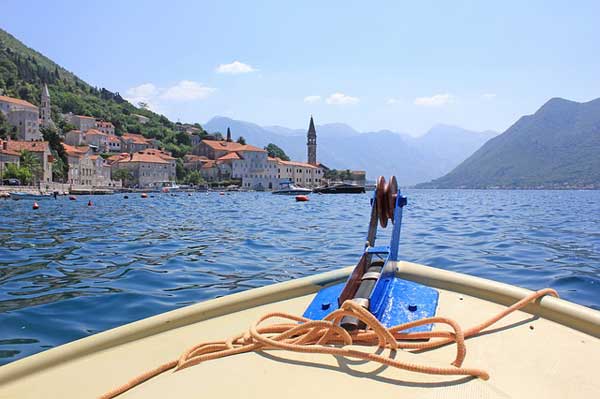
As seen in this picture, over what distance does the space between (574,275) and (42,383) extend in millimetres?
6545

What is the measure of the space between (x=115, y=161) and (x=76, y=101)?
33.6 m

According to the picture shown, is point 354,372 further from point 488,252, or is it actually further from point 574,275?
point 488,252

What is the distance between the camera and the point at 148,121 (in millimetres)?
130750

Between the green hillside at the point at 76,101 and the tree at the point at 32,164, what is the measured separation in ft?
132

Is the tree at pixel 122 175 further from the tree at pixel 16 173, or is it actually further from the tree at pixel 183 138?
the tree at pixel 183 138

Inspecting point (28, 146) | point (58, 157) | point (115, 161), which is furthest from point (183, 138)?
point (28, 146)

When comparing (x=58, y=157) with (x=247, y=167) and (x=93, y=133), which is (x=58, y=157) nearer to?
(x=93, y=133)

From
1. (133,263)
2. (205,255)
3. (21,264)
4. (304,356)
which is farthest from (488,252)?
(21,264)

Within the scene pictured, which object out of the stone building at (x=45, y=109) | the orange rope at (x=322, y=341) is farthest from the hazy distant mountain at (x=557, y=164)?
the orange rope at (x=322, y=341)

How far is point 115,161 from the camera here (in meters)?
91.9

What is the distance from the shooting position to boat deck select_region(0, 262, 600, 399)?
1.38m

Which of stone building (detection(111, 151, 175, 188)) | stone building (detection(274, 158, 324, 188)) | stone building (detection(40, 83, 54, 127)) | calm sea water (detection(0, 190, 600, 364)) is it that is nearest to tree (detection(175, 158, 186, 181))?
stone building (detection(111, 151, 175, 188))

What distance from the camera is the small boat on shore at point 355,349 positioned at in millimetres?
1424

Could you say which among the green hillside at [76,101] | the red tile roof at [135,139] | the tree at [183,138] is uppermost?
the green hillside at [76,101]
